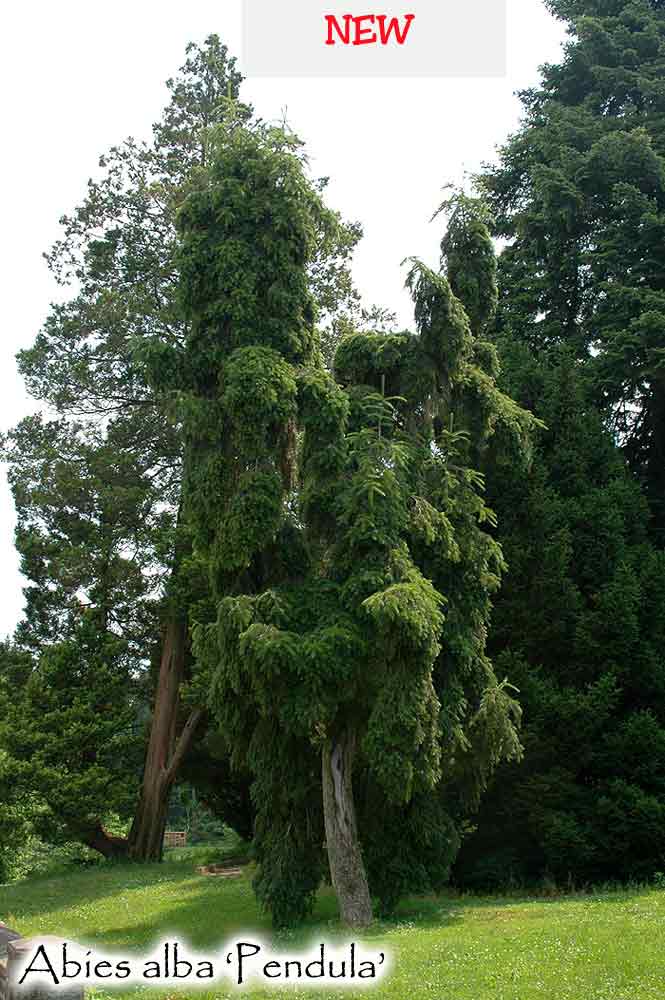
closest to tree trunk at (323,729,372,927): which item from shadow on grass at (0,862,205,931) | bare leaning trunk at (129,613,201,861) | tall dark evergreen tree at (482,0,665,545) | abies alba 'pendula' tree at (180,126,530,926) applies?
abies alba 'pendula' tree at (180,126,530,926)

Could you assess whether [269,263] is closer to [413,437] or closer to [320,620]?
[413,437]

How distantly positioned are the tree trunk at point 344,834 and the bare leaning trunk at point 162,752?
10.2m

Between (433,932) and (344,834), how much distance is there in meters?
1.98

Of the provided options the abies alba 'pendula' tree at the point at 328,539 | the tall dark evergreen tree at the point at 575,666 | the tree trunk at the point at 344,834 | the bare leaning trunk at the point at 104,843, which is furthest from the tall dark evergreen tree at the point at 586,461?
the bare leaning trunk at the point at 104,843

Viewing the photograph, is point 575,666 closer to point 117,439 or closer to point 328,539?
point 328,539

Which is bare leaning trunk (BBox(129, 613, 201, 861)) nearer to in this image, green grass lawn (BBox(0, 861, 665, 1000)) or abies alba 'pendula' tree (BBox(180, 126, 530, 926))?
green grass lawn (BBox(0, 861, 665, 1000))

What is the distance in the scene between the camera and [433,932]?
12094 mm

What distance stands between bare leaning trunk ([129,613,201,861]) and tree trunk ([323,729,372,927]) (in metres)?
10.2

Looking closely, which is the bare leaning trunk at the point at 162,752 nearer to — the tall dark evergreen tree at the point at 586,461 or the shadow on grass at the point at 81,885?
the shadow on grass at the point at 81,885

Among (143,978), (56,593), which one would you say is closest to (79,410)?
(56,593)

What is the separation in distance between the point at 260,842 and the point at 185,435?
18.9 feet

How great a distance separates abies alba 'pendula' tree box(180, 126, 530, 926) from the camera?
511 inches

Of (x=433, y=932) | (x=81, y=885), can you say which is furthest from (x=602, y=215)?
(x=81, y=885)

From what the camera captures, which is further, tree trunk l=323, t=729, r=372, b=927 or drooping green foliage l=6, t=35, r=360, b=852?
drooping green foliage l=6, t=35, r=360, b=852
